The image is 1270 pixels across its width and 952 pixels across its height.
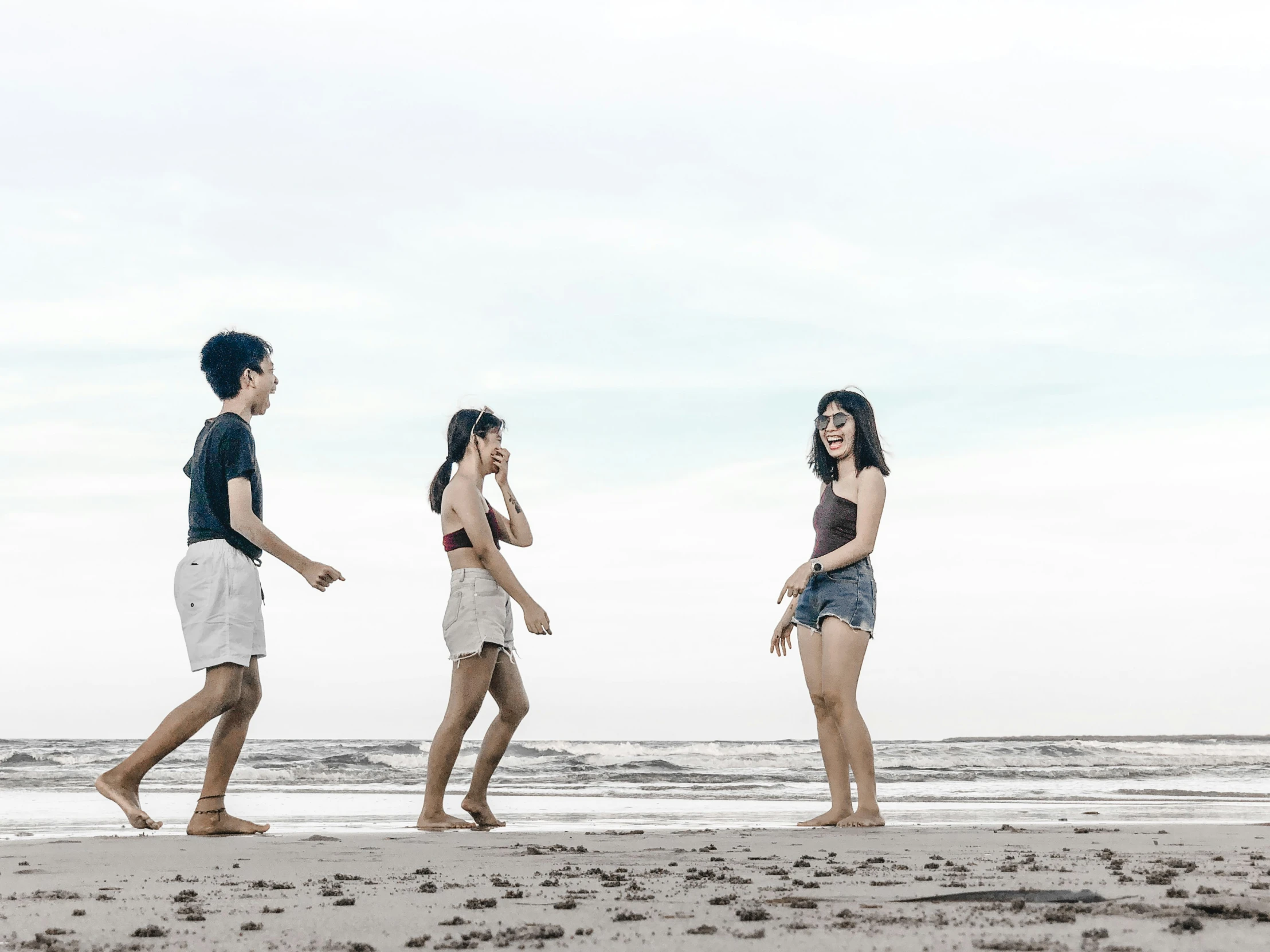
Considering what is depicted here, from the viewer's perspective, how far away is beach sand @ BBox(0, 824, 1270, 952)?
2449 mm

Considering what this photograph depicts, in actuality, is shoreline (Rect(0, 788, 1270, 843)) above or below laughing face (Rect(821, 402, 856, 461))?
below

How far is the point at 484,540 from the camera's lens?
5648mm

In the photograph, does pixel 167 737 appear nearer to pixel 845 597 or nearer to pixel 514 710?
pixel 514 710

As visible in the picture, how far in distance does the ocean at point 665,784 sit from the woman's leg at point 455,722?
1135mm

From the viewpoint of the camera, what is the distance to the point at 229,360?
5.43 metres

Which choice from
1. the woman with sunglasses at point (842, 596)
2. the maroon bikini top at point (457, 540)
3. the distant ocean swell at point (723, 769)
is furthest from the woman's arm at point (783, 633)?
the distant ocean swell at point (723, 769)

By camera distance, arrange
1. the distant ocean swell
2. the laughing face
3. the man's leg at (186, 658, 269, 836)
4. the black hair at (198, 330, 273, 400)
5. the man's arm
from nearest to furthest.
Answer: the man's arm, the man's leg at (186, 658, 269, 836), the black hair at (198, 330, 273, 400), the laughing face, the distant ocean swell

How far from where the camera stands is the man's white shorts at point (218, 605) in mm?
4906

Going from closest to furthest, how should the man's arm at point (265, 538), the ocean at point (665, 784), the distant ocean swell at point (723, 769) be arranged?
1. the man's arm at point (265, 538)
2. the ocean at point (665, 784)
3. the distant ocean swell at point (723, 769)

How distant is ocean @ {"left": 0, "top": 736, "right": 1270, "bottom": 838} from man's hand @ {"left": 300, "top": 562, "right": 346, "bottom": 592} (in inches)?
87.7

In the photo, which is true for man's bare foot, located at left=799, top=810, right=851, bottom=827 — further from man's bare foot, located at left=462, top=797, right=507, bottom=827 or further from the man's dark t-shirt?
the man's dark t-shirt

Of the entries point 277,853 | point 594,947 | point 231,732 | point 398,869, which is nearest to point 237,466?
point 231,732

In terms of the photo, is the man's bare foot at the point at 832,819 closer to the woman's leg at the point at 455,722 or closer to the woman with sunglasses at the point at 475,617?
the woman with sunglasses at the point at 475,617

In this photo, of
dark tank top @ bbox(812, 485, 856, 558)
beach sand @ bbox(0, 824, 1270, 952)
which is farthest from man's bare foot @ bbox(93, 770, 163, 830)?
dark tank top @ bbox(812, 485, 856, 558)
